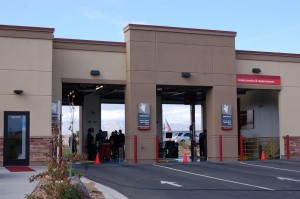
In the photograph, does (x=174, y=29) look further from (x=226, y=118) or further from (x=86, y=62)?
(x=226, y=118)

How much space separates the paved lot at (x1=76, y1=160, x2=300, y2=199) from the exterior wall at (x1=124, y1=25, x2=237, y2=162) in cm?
317

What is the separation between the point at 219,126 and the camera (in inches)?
1075

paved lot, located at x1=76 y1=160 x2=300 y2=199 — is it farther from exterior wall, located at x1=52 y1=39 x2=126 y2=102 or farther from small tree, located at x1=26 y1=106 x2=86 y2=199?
exterior wall, located at x1=52 y1=39 x2=126 y2=102

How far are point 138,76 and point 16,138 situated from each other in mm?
6591

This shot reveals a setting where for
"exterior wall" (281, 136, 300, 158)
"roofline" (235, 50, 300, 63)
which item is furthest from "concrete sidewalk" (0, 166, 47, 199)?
"exterior wall" (281, 136, 300, 158)

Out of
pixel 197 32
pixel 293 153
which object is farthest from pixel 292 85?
pixel 197 32

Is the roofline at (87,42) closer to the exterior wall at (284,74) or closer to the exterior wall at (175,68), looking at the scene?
the exterior wall at (175,68)

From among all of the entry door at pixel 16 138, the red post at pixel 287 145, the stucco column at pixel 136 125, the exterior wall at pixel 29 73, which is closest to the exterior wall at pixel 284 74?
the red post at pixel 287 145

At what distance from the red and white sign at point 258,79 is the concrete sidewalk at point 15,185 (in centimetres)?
1374

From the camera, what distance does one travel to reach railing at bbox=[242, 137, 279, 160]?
99.1ft

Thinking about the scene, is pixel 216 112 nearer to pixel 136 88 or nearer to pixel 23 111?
pixel 136 88

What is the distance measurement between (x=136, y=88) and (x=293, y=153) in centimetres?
988

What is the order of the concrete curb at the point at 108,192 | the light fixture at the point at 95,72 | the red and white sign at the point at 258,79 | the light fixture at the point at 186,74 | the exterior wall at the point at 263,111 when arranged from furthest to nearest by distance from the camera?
the exterior wall at the point at 263,111 < the red and white sign at the point at 258,79 < the light fixture at the point at 186,74 < the light fixture at the point at 95,72 < the concrete curb at the point at 108,192

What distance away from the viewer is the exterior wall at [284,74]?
2891cm
